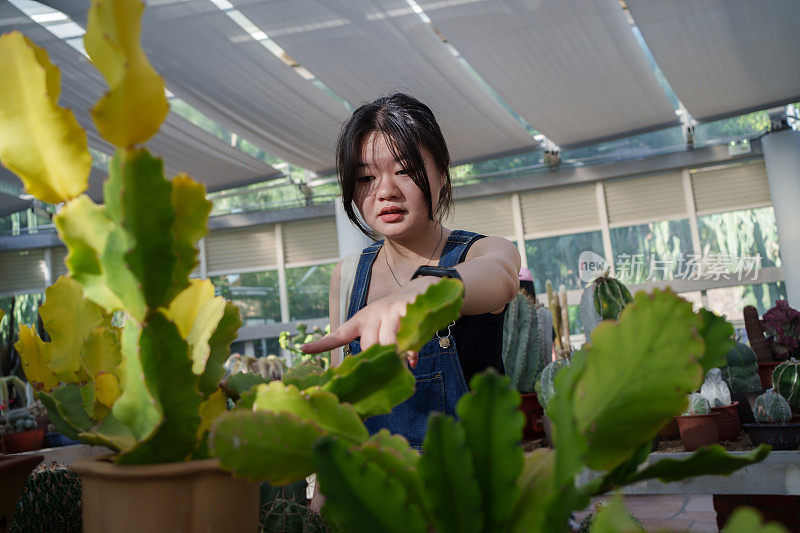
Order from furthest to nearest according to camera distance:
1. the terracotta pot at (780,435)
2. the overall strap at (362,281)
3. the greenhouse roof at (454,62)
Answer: the greenhouse roof at (454,62), the terracotta pot at (780,435), the overall strap at (362,281)

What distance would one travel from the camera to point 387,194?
2.91ft

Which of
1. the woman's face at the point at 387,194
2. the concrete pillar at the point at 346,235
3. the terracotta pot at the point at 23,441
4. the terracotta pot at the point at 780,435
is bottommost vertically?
the terracotta pot at the point at 780,435

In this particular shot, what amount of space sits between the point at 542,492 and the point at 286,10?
6248mm

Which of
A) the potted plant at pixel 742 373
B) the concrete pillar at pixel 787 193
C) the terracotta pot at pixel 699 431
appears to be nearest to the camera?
the terracotta pot at pixel 699 431

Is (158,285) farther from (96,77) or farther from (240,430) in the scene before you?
(96,77)

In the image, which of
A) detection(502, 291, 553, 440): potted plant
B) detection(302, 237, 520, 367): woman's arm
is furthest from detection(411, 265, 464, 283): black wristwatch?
detection(502, 291, 553, 440): potted plant

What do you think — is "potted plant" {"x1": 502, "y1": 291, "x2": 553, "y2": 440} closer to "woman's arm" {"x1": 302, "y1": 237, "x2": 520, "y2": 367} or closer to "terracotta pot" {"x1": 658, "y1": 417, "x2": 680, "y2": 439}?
"terracotta pot" {"x1": 658, "y1": 417, "x2": 680, "y2": 439}

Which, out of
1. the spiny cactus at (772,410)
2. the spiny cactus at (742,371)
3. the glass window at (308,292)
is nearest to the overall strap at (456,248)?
the spiny cactus at (772,410)

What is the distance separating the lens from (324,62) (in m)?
7.05

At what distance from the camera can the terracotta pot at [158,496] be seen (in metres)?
0.33

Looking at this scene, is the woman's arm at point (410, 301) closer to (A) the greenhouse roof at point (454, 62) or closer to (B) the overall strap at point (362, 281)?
(B) the overall strap at point (362, 281)

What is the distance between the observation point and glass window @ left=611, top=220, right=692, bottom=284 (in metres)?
10.2

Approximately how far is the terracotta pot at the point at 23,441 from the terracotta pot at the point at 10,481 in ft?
9.86

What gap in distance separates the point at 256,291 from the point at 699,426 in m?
9.70
